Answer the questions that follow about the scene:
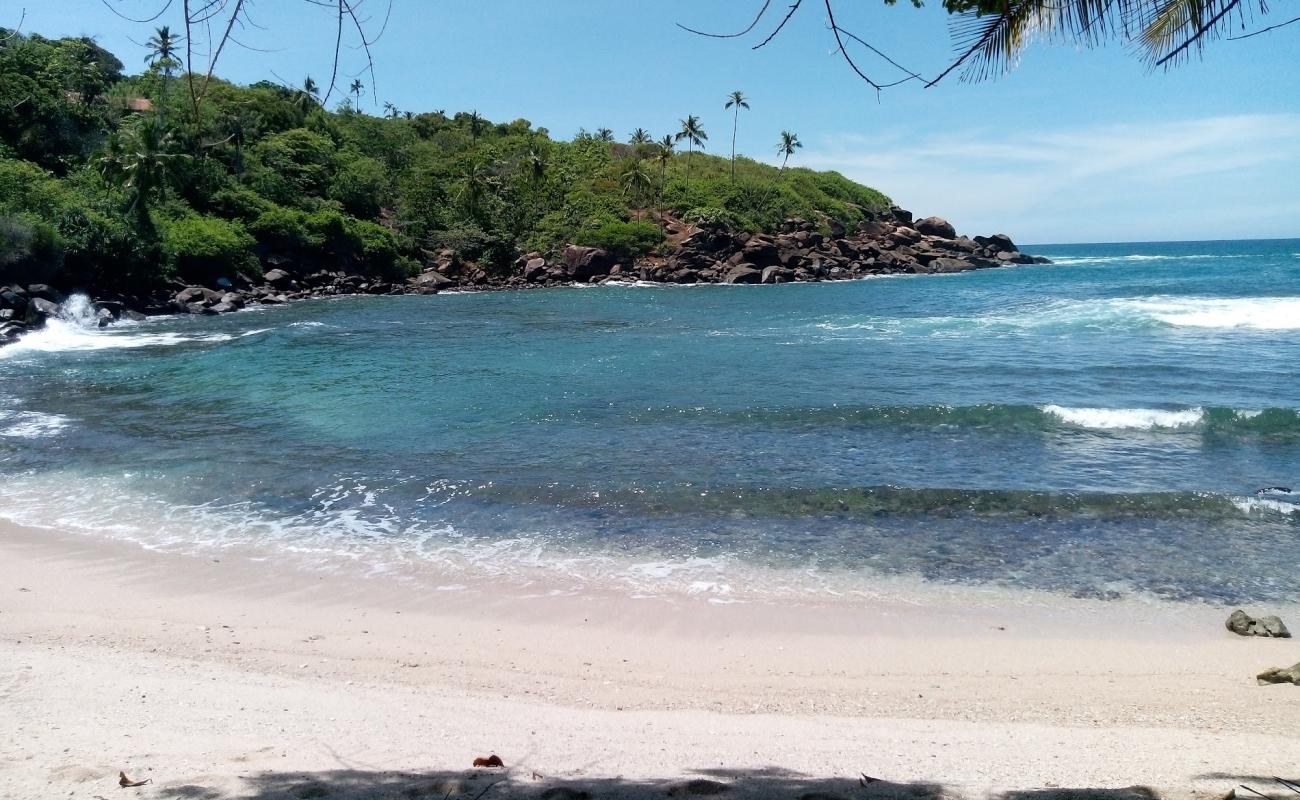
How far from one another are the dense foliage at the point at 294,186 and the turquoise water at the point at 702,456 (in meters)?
9.97

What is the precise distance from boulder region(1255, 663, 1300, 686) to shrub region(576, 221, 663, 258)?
5616cm

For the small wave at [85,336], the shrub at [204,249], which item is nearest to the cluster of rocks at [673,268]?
the small wave at [85,336]

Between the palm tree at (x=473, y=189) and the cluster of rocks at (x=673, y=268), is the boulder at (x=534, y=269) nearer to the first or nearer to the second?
the cluster of rocks at (x=673, y=268)

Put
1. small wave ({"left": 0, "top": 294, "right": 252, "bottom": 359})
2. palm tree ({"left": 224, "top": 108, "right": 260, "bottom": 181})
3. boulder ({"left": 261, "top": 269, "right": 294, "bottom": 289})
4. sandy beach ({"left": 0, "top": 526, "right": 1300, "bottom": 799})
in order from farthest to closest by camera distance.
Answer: palm tree ({"left": 224, "top": 108, "right": 260, "bottom": 181}) → boulder ({"left": 261, "top": 269, "right": 294, "bottom": 289}) → small wave ({"left": 0, "top": 294, "right": 252, "bottom": 359}) → sandy beach ({"left": 0, "top": 526, "right": 1300, "bottom": 799})

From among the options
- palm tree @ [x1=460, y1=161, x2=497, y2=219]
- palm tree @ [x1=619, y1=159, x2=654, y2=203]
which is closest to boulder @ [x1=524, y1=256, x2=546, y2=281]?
palm tree @ [x1=460, y1=161, x2=497, y2=219]

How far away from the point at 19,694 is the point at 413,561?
3.92 m

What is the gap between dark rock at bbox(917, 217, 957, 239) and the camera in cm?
8038

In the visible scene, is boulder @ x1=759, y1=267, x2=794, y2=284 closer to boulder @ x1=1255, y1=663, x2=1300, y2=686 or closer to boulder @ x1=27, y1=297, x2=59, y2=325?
boulder @ x1=27, y1=297, x2=59, y2=325

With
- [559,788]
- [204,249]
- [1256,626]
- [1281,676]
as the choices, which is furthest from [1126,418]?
[204,249]

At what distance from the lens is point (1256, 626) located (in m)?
7.10

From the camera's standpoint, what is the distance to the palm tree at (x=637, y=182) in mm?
65625

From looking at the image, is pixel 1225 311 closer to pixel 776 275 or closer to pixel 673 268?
pixel 776 275

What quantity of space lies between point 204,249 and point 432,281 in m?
13.7

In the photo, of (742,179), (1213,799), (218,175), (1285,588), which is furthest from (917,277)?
(1213,799)
